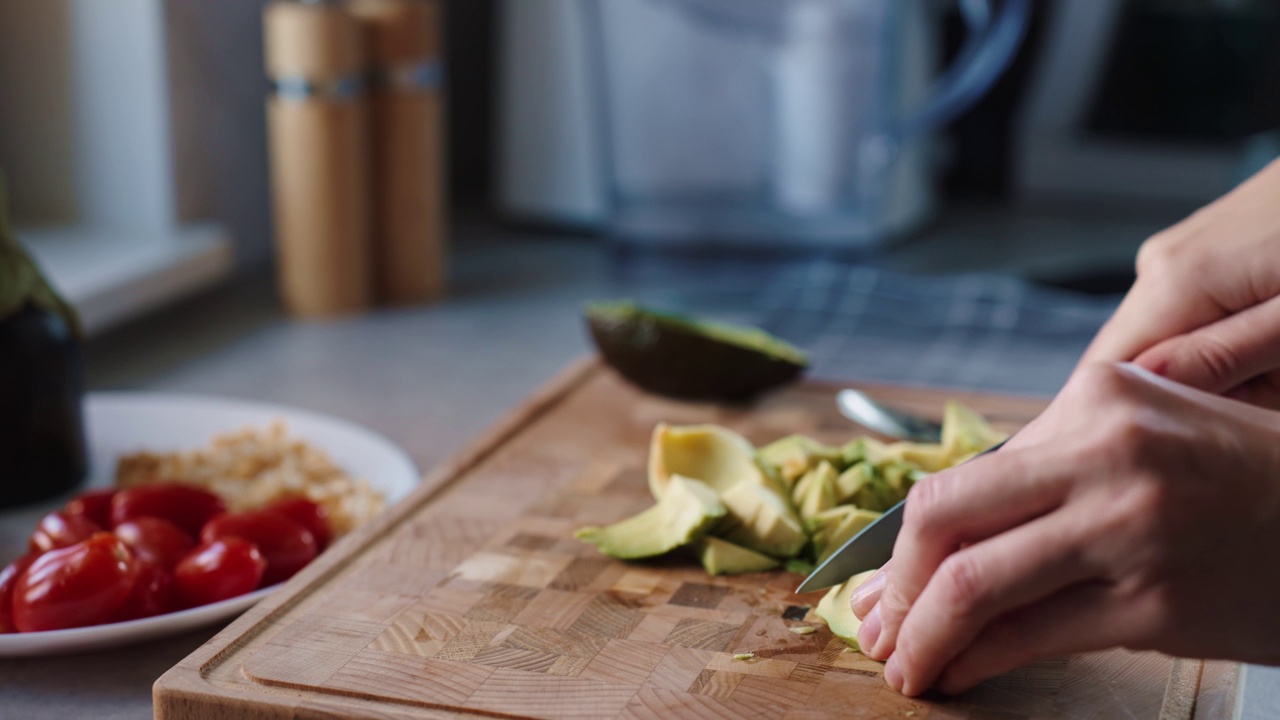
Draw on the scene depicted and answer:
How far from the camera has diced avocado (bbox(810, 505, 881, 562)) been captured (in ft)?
2.36

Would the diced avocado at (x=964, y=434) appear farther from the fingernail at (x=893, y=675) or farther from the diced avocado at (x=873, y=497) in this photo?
the fingernail at (x=893, y=675)

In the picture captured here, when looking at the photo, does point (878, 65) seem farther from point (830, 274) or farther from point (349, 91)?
point (349, 91)

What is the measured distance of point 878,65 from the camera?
170 cm

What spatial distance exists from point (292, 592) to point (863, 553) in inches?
11.7

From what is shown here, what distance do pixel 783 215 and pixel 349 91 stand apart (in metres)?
0.63

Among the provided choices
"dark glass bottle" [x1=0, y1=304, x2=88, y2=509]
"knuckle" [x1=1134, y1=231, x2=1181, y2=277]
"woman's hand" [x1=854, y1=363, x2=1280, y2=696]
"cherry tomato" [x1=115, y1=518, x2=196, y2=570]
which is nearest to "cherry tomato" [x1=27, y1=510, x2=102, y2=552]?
"cherry tomato" [x1=115, y1=518, x2=196, y2=570]

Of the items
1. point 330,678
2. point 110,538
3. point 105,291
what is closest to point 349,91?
point 105,291

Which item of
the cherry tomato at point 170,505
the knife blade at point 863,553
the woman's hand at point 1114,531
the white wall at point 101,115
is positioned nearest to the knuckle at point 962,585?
the woman's hand at point 1114,531

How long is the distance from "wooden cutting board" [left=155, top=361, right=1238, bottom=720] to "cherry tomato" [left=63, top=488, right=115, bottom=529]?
0.65ft

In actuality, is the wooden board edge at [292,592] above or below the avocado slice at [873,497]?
below

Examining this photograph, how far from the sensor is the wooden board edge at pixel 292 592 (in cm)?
58

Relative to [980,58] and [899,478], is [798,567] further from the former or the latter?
[980,58]

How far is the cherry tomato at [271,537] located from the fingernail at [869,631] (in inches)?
14.0

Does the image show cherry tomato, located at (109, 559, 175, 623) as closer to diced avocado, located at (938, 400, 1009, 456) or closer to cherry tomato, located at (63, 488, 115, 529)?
cherry tomato, located at (63, 488, 115, 529)
